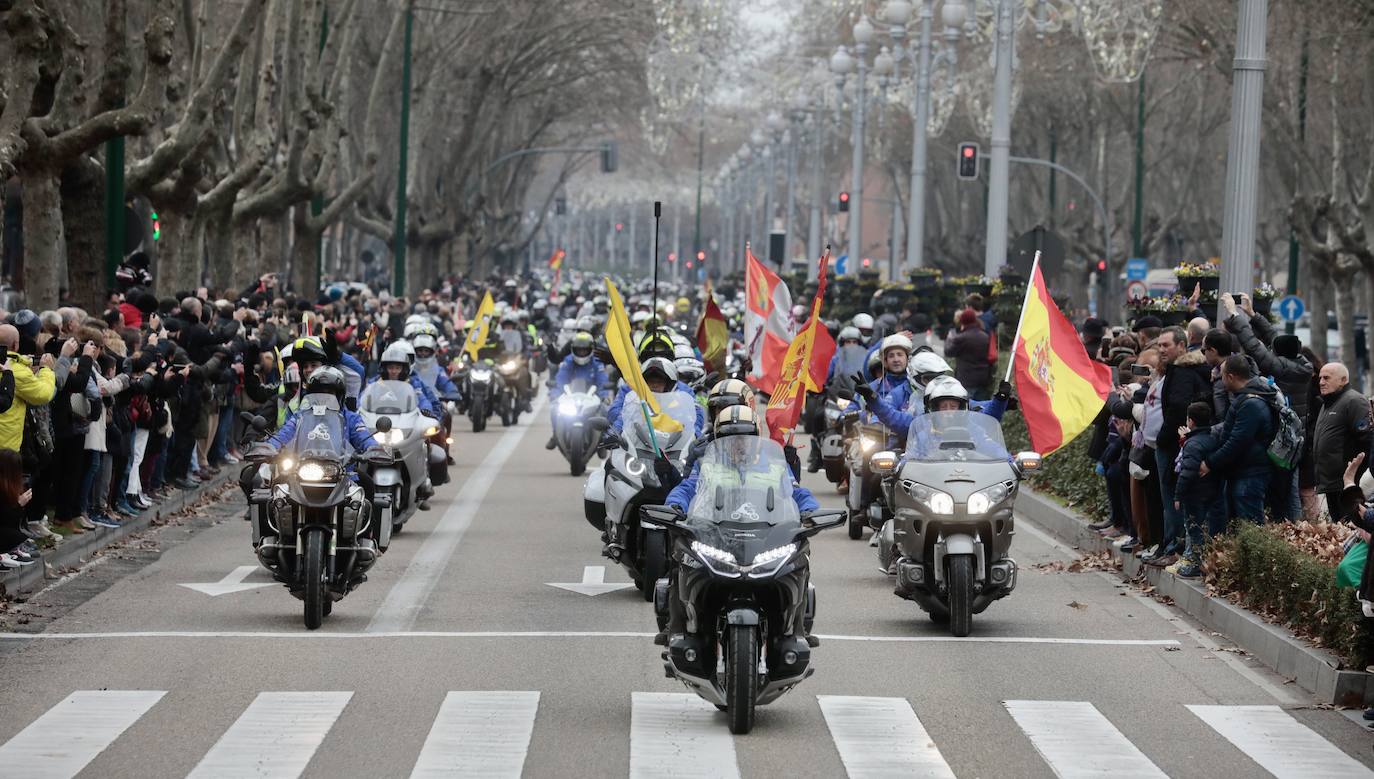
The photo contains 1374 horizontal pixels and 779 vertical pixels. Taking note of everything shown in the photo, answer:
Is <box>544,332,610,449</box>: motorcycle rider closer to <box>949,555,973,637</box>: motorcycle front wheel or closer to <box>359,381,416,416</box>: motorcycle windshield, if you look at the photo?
<box>359,381,416,416</box>: motorcycle windshield

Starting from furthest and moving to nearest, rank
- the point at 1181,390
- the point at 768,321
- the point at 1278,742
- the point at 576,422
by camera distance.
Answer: the point at 576,422
the point at 768,321
the point at 1181,390
the point at 1278,742

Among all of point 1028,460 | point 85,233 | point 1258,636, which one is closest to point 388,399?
point 1028,460

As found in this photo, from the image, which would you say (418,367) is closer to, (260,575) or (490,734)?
(260,575)

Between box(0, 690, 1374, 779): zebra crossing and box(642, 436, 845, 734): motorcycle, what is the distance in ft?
0.83

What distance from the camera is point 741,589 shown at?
410 inches

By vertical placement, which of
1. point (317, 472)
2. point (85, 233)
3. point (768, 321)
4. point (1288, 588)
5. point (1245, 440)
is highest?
point (85, 233)

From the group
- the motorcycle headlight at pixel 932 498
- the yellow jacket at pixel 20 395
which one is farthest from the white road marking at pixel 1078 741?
the yellow jacket at pixel 20 395

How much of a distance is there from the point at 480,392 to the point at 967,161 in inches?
432

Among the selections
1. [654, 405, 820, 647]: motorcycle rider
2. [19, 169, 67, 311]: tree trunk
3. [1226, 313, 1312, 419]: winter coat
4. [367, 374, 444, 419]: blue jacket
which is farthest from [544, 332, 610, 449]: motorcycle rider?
[654, 405, 820, 647]: motorcycle rider

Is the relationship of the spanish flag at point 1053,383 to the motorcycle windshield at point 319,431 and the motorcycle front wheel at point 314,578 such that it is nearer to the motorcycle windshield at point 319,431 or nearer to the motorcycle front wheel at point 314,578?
the motorcycle windshield at point 319,431

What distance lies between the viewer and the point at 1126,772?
9.76 m

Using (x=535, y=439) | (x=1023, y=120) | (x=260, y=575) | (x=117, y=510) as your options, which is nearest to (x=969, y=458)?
(x=260, y=575)

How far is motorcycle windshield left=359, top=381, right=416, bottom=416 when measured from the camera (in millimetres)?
17844

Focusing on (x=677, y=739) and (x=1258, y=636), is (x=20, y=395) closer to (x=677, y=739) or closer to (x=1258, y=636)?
(x=677, y=739)
